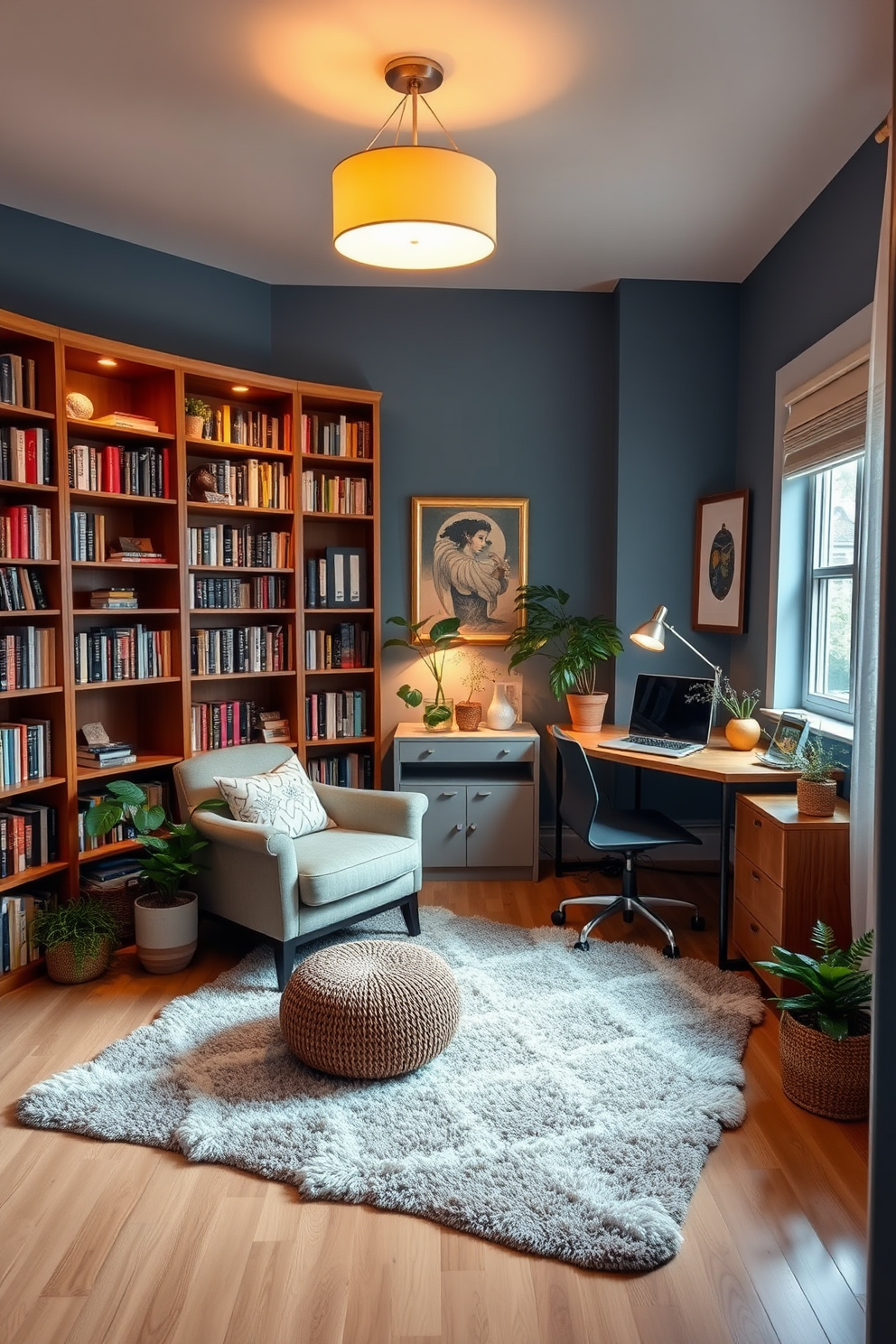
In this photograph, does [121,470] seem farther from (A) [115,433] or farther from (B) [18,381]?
(B) [18,381]

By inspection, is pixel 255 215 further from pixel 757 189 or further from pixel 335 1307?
pixel 335 1307

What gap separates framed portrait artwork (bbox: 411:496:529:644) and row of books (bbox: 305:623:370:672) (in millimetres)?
321

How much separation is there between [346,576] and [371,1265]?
3.09 metres

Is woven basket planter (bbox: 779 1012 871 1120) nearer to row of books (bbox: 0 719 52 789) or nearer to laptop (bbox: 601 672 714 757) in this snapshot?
laptop (bbox: 601 672 714 757)

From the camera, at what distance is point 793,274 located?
374 centimetres

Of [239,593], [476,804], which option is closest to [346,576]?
[239,593]

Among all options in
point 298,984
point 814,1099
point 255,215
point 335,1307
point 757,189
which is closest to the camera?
point 335,1307

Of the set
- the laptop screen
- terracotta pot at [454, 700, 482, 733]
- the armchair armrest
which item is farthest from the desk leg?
terracotta pot at [454, 700, 482, 733]

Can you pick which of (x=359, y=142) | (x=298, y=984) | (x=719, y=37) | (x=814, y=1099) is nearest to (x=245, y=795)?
(x=298, y=984)

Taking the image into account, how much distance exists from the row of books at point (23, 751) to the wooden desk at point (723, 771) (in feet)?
6.68

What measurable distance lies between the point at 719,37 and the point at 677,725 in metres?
2.47

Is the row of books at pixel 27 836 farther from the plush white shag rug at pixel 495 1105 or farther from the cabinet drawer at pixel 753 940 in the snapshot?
the cabinet drawer at pixel 753 940

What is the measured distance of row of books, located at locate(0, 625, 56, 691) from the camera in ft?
10.7

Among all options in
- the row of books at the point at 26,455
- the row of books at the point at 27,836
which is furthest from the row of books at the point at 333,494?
the row of books at the point at 27,836
